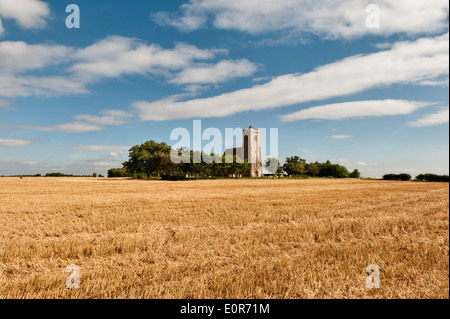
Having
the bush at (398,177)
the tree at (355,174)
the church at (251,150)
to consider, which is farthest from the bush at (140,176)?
the tree at (355,174)

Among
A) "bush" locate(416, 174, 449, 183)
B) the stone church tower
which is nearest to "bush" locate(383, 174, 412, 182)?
"bush" locate(416, 174, 449, 183)

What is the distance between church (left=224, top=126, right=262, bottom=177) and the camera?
366 feet

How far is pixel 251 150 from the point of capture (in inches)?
4508

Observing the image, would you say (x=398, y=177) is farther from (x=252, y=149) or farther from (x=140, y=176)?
(x=140, y=176)

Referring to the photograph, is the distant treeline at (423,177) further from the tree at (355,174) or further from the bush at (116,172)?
the bush at (116,172)

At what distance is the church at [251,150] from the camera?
11161cm

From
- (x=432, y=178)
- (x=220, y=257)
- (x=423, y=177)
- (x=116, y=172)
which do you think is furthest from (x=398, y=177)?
(x=116, y=172)

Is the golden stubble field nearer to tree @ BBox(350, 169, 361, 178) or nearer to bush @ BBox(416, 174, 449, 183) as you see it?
bush @ BBox(416, 174, 449, 183)

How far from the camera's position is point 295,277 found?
17.3 feet

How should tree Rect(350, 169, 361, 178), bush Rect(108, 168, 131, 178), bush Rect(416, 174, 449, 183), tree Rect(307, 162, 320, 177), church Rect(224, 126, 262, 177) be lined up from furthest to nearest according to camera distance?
tree Rect(307, 162, 320, 177) → tree Rect(350, 169, 361, 178) → church Rect(224, 126, 262, 177) → bush Rect(108, 168, 131, 178) → bush Rect(416, 174, 449, 183)
